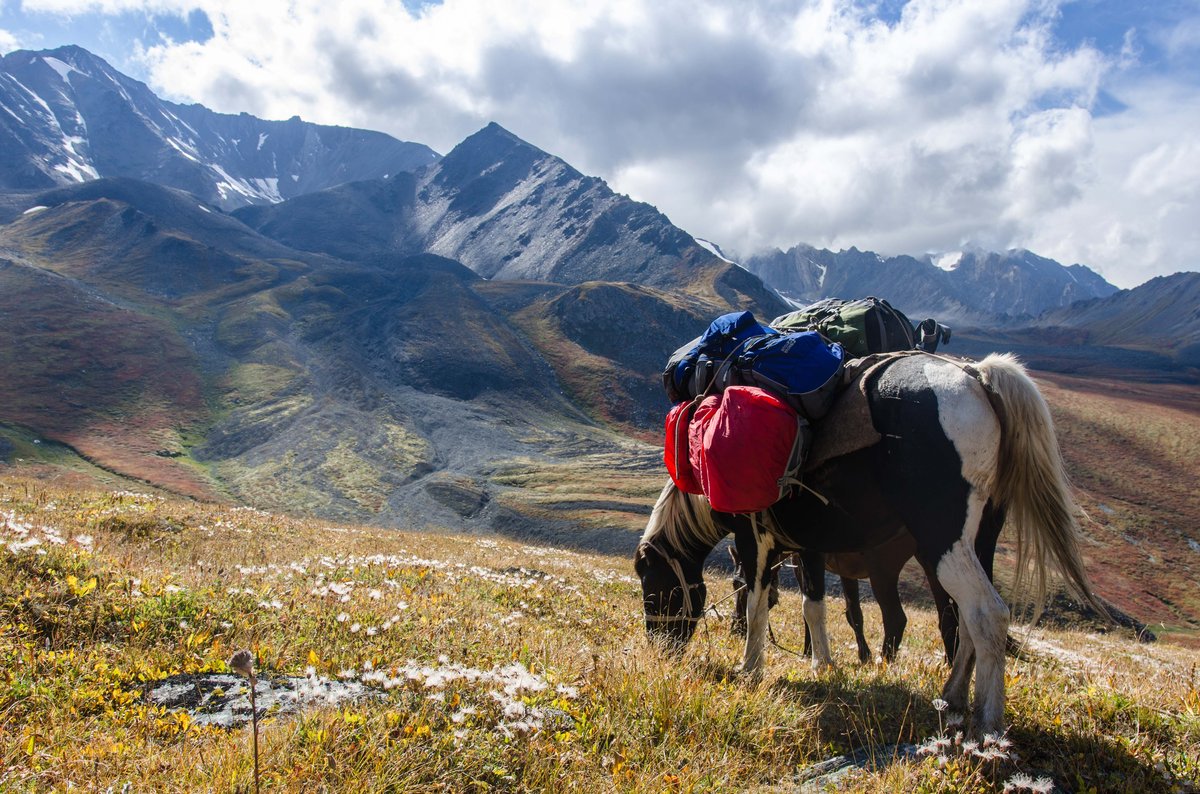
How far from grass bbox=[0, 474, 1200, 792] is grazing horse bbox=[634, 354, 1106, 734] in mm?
610

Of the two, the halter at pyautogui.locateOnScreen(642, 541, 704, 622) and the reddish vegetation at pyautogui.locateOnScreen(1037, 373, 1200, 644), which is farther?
the reddish vegetation at pyautogui.locateOnScreen(1037, 373, 1200, 644)

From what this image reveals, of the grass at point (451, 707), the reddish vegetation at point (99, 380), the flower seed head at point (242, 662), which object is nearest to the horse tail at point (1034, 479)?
the grass at point (451, 707)

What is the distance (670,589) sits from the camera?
8023mm

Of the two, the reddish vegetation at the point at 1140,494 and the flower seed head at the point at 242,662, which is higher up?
the flower seed head at the point at 242,662

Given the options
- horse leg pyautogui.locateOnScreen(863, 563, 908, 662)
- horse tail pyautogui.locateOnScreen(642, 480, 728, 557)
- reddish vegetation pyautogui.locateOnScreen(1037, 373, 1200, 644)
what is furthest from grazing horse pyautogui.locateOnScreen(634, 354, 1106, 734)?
reddish vegetation pyautogui.locateOnScreen(1037, 373, 1200, 644)

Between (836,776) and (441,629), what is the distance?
12.1ft

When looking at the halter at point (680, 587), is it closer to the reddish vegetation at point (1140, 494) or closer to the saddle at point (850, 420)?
the saddle at point (850, 420)

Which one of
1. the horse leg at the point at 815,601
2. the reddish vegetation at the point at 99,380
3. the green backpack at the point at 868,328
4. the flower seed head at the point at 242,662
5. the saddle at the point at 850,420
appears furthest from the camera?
the reddish vegetation at the point at 99,380

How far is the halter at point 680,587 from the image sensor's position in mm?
7434

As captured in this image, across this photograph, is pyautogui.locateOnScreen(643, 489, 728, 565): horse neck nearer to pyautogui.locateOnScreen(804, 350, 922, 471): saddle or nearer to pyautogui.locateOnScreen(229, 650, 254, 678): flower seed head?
pyautogui.locateOnScreen(804, 350, 922, 471): saddle

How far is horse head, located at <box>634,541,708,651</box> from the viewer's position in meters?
7.59

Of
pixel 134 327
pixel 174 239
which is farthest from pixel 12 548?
pixel 174 239

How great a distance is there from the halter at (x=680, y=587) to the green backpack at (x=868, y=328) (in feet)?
10.1

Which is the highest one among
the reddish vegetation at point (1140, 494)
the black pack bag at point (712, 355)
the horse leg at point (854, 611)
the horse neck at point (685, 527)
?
the black pack bag at point (712, 355)
